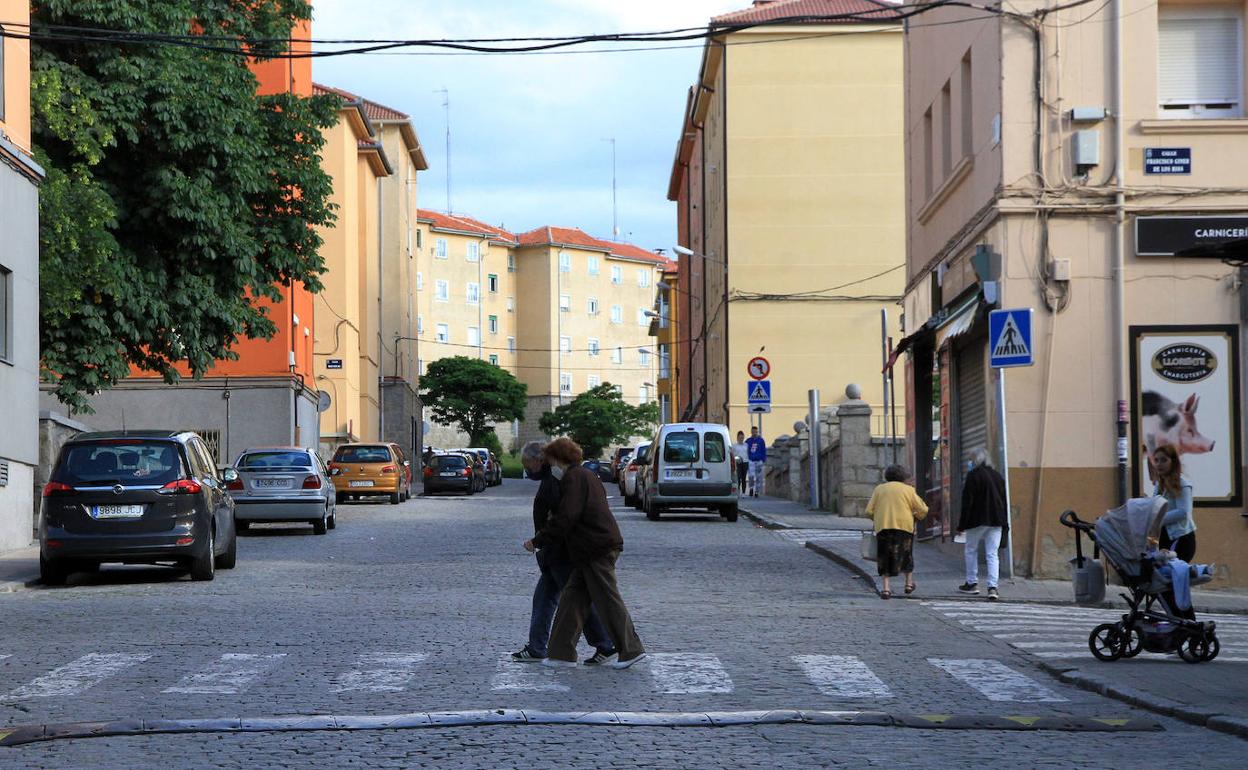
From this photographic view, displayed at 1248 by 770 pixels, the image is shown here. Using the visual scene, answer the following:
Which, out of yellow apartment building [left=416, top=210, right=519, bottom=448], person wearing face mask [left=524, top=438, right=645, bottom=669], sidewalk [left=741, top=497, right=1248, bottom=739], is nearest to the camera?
sidewalk [left=741, top=497, right=1248, bottom=739]

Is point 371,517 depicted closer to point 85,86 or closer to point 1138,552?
point 85,86

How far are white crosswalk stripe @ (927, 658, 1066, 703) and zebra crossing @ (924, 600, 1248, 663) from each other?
2.79 ft

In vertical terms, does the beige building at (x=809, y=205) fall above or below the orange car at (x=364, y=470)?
above

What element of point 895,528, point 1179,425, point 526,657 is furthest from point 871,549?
point 526,657

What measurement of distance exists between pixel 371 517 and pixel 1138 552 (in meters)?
24.6

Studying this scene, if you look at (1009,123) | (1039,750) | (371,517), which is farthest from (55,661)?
(371,517)

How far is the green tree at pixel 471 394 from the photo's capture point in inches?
4614

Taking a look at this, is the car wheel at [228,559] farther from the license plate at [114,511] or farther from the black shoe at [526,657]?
the black shoe at [526,657]

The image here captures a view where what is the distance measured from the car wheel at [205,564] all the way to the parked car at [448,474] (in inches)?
1296

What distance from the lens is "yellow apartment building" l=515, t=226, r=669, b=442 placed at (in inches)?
5423

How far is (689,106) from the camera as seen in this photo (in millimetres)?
80062

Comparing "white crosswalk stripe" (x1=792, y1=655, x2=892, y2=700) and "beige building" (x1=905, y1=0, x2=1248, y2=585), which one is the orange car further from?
"white crosswalk stripe" (x1=792, y1=655, x2=892, y2=700)

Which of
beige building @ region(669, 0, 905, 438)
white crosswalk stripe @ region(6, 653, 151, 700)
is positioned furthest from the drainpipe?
beige building @ region(669, 0, 905, 438)

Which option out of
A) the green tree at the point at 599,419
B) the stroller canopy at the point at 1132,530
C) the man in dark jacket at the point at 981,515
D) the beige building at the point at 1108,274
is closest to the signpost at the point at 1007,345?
the man in dark jacket at the point at 981,515
